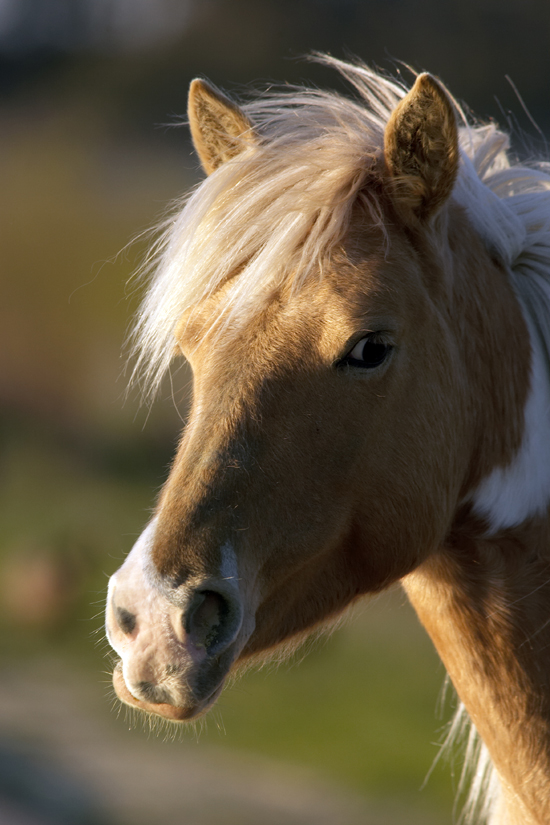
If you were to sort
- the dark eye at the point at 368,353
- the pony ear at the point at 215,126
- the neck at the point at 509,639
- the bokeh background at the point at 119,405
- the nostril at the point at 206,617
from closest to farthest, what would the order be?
1. the nostril at the point at 206,617
2. the dark eye at the point at 368,353
3. the neck at the point at 509,639
4. the pony ear at the point at 215,126
5. the bokeh background at the point at 119,405

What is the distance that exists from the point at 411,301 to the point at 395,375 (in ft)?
0.51

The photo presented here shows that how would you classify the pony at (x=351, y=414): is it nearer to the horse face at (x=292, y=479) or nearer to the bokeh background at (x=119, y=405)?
the horse face at (x=292, y=479)

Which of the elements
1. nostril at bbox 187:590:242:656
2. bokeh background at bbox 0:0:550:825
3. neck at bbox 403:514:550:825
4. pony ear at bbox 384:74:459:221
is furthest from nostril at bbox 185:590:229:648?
bokeh background at bbox 0:0:550:825

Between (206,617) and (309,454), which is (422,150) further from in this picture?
(206,617)


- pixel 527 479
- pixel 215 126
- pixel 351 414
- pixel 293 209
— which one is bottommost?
pixel 527 479

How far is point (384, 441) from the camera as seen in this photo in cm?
137

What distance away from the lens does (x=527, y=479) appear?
1516 millimetres

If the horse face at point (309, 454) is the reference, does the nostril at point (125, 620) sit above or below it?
below

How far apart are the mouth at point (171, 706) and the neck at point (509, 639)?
609 mm

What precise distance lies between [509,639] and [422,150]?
3.38 ft

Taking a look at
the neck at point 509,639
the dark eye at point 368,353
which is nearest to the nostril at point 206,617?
the dark eye at point 368,353

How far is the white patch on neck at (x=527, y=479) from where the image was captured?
1.50 meters

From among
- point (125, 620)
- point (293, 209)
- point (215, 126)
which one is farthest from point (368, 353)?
point (215, 126)

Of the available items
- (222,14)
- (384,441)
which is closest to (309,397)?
(384,441)
